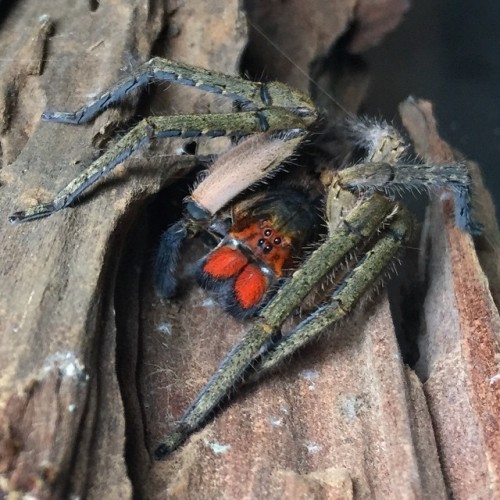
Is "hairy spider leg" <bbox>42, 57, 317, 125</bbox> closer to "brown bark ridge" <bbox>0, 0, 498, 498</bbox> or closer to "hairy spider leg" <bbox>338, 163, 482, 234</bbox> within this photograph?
"brown bark ridge" <bbox>0, 0, 498, 498</bbox>

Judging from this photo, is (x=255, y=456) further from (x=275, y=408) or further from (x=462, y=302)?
(x=462, y=302)

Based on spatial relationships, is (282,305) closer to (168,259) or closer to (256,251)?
(256,251)

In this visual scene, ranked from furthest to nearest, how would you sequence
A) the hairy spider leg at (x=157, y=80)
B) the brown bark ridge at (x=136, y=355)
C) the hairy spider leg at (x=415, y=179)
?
the hairy spider leg at (x=415, y=179) → the hairy spider leg at (x=157, y=80) → the brown bark ridge at (x=136, y=355)

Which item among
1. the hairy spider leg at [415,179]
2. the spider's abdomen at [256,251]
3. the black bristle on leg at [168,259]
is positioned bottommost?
the black bristle on leg at [168,259]

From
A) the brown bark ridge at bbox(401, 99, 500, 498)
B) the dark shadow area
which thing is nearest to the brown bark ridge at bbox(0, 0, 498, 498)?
the brown bark ridge at bbox(401, 99, 500, 498)

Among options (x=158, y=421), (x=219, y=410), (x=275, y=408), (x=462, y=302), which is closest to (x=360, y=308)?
(x=462, y=302)

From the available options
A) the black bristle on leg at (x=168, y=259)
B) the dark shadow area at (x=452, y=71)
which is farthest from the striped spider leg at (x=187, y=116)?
the dark shadow area at (x=452, y=71)

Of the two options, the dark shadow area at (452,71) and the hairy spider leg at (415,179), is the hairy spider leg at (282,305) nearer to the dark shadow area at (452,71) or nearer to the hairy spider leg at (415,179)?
the hairy spider leg at (415,179)

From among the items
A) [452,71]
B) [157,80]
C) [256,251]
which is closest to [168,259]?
[256,251]
